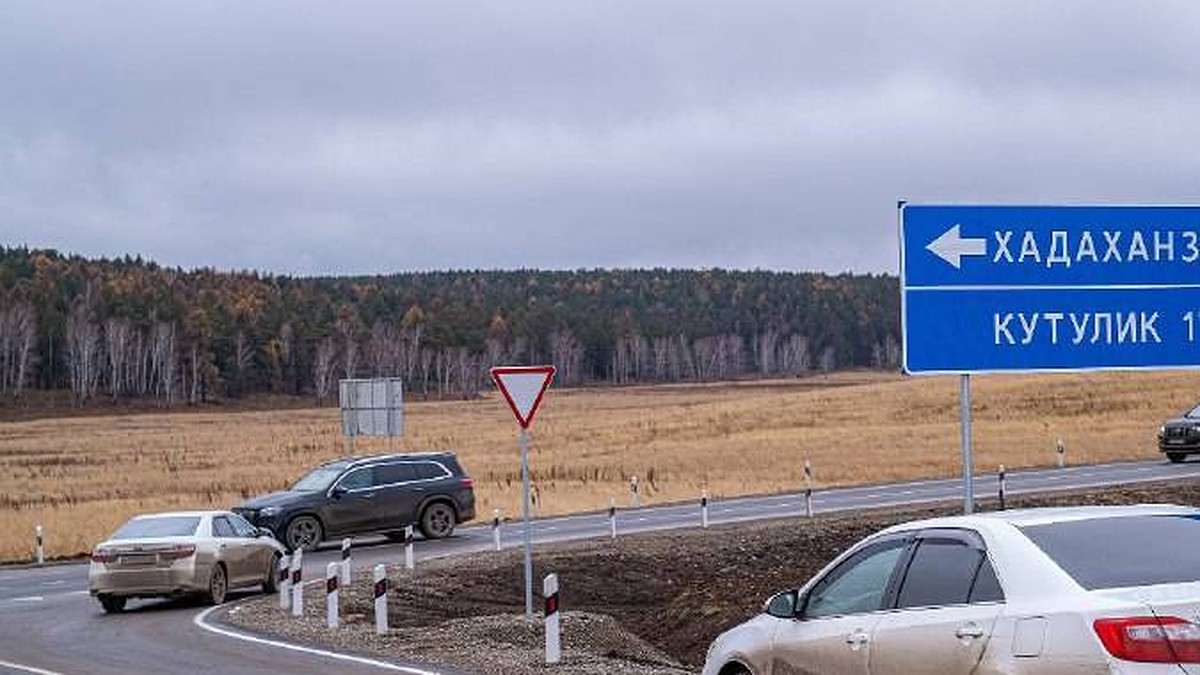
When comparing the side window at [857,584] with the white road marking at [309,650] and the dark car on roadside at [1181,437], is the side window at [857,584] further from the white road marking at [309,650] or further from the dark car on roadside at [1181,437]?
the dark car on roadside at [1181,437]

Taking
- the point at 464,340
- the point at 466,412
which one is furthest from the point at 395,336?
the point at 466,412

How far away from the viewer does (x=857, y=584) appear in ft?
33.6

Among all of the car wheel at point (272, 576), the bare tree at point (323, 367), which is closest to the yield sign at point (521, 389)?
the car wheel at point (272, 576)

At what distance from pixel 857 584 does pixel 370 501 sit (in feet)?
87.5

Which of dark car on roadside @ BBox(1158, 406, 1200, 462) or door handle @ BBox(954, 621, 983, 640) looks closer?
door handle @ BBox(954, 621, 983, 640)

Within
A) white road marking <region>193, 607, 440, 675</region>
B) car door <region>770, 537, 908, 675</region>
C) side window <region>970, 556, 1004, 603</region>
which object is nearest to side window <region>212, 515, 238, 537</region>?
white road marking <region>193, 607, 440, 675</region>

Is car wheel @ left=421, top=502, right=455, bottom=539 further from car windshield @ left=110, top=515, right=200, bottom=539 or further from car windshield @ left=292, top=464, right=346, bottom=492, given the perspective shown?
car windshield @ left=110, top=515, right=200, bottom=539

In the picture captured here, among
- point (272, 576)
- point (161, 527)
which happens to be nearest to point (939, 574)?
point (161, 527)

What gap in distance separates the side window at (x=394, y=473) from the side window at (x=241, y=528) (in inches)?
358

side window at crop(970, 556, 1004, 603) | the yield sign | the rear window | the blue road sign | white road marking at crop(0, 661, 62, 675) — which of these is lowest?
white road marking at crop(0, 661, 62, 675)

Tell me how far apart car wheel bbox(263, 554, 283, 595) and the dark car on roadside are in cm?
2981

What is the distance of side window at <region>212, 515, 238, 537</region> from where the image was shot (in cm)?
2617

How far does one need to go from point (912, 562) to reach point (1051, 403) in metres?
69.3

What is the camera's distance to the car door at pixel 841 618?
9.93 m
